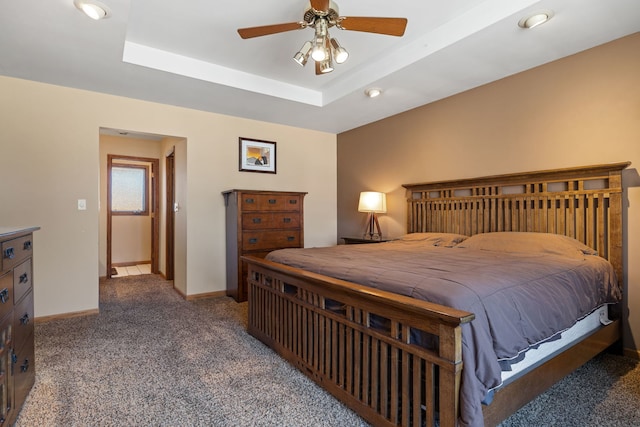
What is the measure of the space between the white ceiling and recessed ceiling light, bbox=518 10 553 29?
5 centimetres

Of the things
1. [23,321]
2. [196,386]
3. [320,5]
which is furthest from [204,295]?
[320,5]

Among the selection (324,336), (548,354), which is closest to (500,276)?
(548,354)

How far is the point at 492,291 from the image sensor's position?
4.63 feet

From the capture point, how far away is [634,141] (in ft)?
7.84

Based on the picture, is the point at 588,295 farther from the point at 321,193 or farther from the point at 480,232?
the point at 321,193

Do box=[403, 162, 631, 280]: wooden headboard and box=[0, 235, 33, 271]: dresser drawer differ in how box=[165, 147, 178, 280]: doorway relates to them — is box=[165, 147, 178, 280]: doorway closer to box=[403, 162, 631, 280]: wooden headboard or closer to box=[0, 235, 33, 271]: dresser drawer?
box=[0, 235, 33, 271]: dresser drawer

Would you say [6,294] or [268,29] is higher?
[268,29]

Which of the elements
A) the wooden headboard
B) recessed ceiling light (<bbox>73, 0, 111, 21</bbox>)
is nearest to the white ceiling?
recessed ceiling light (<bbox>73, 0, 111, 21</bbox>)

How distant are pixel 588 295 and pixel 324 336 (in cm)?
159

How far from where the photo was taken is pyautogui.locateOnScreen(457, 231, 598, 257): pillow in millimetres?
2422

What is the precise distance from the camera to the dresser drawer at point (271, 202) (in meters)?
3.85

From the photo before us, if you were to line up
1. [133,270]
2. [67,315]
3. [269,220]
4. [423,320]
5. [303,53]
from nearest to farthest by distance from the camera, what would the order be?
[423,320], [303,53], [67,315], [269,220], [133,270]

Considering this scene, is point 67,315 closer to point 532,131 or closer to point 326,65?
point 326,65

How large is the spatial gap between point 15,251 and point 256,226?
2.41 metres
